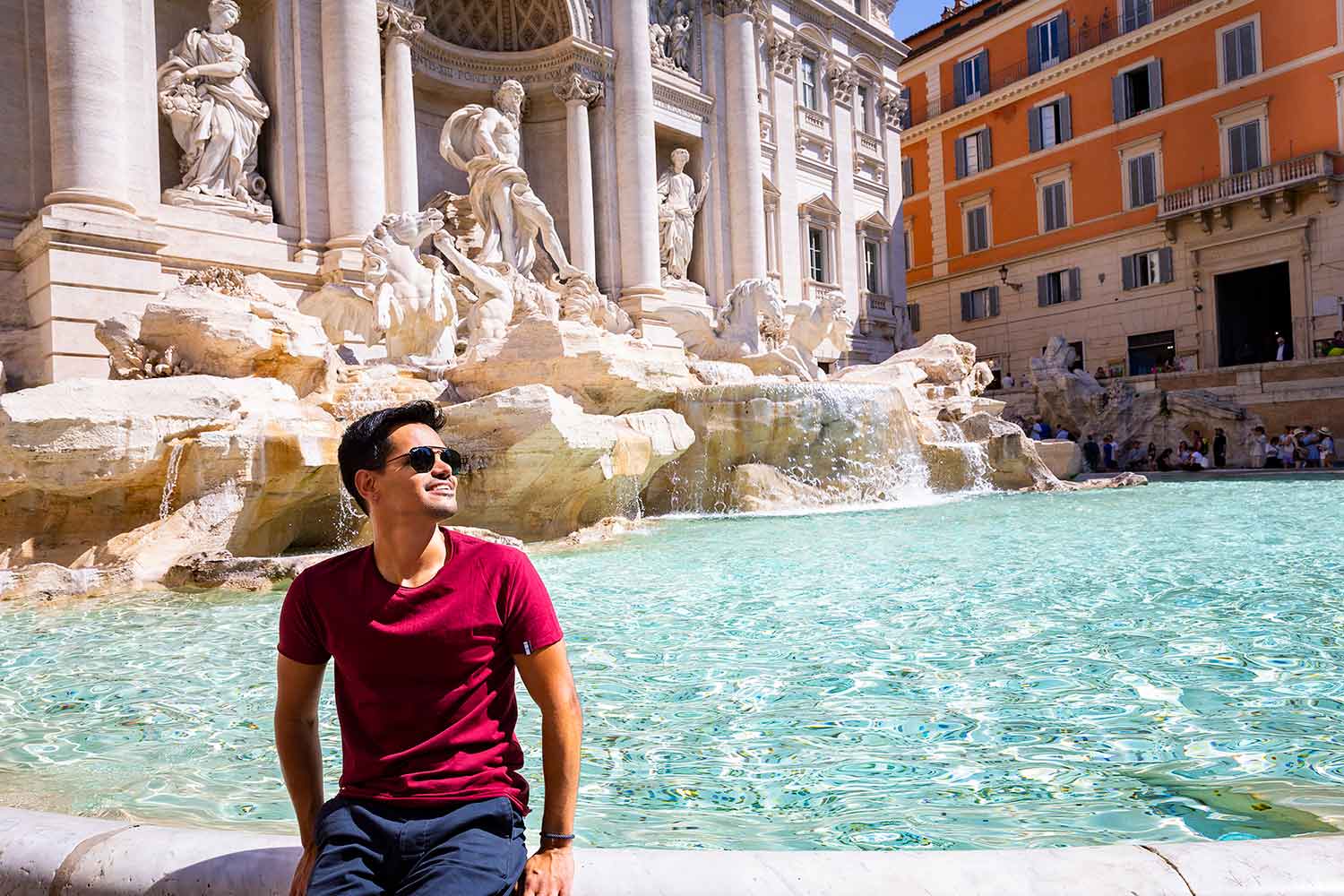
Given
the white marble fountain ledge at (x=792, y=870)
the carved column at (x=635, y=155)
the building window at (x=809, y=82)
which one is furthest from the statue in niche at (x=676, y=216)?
the white marble fountain ledge at (x=792, y=870)

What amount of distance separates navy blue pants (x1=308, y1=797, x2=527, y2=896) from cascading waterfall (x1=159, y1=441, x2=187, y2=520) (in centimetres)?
519

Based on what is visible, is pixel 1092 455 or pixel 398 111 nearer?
pixel 398 111

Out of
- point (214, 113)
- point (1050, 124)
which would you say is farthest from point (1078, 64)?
point (214, 113)

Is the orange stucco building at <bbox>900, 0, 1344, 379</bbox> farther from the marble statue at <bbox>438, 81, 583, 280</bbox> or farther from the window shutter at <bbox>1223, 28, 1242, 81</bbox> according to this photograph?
the marble statue at <bbox>438, 81, 583, 280</bbox>

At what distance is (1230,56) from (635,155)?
15532 mm

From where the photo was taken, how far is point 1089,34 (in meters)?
26.3

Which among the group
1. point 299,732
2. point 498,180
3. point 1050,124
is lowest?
point 299,732

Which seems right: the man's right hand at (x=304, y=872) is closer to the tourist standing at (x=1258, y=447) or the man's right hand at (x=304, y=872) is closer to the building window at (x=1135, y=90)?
the tourist standing at (x=1258, y=447)

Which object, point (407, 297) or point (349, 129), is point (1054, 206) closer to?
point (349, 129)

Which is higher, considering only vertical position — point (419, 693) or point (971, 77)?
point (971, 77)

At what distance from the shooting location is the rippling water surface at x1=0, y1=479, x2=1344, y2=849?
2.28m

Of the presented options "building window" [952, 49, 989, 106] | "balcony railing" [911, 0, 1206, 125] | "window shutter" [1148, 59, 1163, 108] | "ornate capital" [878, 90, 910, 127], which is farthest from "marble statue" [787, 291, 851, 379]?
"building window" [952, 49, 989, 106]

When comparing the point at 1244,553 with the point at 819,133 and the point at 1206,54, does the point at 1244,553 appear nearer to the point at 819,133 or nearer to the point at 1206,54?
the point at 819,133

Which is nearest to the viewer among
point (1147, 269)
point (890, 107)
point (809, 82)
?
point (809, 82)
